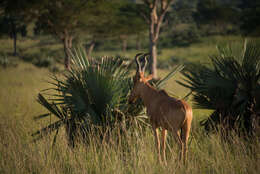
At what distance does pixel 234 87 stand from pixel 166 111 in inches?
82.1

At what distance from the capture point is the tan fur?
3.09 meters

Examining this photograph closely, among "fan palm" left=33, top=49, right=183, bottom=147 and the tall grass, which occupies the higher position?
"fan palm" left=33, top=49, right=183, bottom=147

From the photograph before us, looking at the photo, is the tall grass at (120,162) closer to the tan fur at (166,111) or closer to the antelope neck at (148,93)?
the tan fur at (166,111)

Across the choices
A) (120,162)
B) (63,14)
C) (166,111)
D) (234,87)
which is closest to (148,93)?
(166,111)

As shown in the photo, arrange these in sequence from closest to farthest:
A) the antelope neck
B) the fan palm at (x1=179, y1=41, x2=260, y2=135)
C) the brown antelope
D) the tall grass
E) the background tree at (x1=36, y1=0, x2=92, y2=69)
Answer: the brown antelope
the tall grass
the antelope neck
the fan palm at (x1=179, y1=41, x2=260, y2=135)
the background tree at (x1=36, y1=0, x2=92, y2=69)

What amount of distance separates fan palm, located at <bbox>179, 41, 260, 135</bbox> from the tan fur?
1403mm

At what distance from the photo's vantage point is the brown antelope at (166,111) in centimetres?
309

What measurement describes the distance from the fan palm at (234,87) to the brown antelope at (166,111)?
140cm

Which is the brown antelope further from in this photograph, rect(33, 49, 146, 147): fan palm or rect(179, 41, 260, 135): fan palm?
rect(179, 41, 260, 135): fan palm

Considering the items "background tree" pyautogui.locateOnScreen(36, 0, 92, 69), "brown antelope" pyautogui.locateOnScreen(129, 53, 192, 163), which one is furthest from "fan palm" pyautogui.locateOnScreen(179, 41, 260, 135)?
"background tree" pyautogui.locateOnScreen(36, 0, 92, 69)

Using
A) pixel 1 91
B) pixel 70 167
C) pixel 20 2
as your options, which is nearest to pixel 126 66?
pixel 70 167

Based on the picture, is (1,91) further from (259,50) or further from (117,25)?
(117,25)

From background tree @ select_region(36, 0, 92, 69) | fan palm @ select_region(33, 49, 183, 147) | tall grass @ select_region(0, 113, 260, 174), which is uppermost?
background tree @ select_region(36, 0, 92, 69)

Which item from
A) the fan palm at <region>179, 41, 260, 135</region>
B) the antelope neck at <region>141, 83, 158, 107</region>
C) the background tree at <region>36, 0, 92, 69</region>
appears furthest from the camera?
the background tree at <region>36, 0, 92, 69</region>
